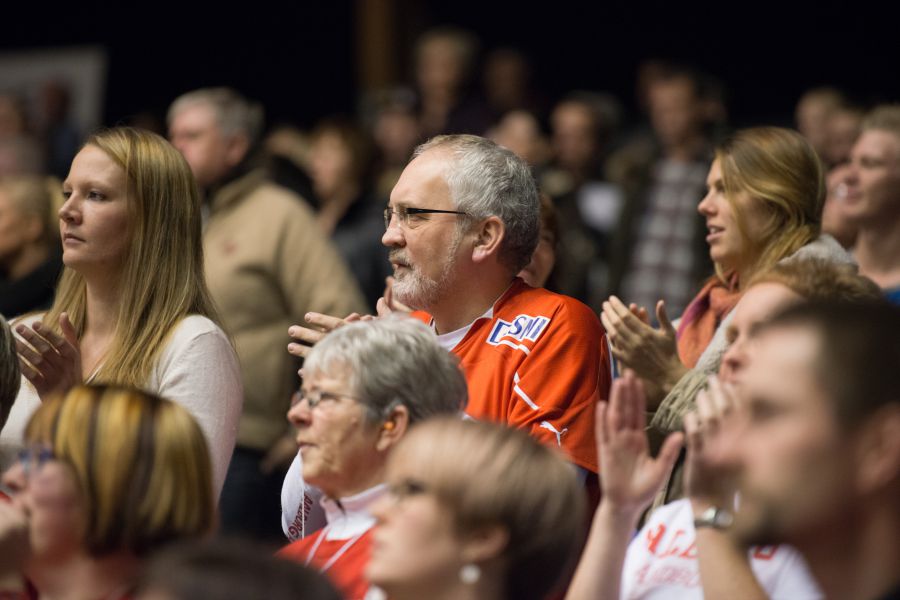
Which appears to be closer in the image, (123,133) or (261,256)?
(123,133)

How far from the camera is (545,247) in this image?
4246 mm

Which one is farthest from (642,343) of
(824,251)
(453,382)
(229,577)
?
(229,577)

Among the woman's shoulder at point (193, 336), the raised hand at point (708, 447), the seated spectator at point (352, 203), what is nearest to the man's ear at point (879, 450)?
the raised hand at point (708, 447)

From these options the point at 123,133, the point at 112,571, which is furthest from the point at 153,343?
the point at 112,571

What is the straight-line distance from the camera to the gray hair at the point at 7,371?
317 cm

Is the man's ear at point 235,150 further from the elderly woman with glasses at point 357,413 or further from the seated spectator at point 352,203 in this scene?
the elderly woman with glasses at point 357,413

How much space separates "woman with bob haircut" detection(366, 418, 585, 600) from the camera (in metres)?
2.38

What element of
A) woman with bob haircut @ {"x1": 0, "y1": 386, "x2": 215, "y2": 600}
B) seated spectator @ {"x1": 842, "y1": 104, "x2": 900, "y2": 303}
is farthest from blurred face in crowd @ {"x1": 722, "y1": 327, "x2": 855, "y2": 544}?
seated spectator @ {"x1": 842, "y1": 104, "x2": 900, "y2": 303}

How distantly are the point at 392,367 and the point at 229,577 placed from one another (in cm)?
100

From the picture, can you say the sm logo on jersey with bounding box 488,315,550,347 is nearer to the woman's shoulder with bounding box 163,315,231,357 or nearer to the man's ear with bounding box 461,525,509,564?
the woman's shoulder with bounding box 163,315,231,357

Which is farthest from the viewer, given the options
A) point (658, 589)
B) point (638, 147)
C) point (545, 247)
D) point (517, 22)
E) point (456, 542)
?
point (517, 22)

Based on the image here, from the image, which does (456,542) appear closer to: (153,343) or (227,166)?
(153,343)

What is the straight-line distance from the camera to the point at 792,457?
2.17 metres

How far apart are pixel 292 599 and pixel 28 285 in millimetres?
3305
